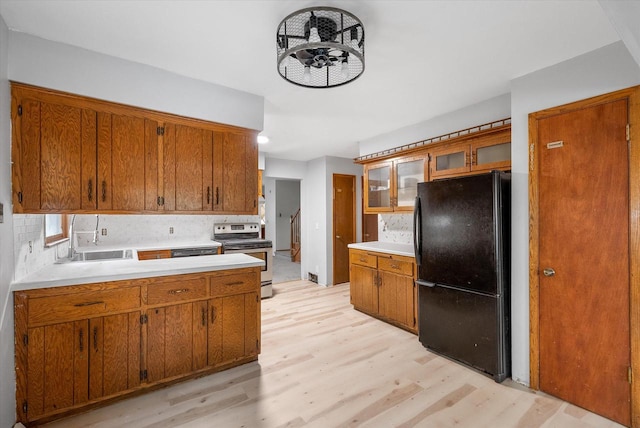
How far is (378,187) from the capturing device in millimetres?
4230

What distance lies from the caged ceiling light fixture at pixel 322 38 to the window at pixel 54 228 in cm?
241

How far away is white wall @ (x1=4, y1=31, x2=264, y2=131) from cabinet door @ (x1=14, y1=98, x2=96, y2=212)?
0.19 metres

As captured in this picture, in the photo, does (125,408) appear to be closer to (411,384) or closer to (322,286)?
(411,384)

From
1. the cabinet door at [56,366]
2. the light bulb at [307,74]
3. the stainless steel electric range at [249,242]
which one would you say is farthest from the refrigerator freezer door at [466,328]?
the cabinet door at [56,366]

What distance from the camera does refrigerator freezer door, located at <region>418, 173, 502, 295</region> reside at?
7.85ft

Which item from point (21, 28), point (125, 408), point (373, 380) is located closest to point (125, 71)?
point (21, 28)

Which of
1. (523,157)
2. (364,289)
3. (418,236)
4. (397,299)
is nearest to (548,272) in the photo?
(523,157)

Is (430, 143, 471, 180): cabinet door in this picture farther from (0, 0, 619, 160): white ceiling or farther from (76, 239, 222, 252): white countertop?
(76, 239, 222, 252): white countertop

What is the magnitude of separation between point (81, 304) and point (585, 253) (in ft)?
11.5

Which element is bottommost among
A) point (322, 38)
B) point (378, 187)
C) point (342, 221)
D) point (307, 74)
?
point (342, 221)

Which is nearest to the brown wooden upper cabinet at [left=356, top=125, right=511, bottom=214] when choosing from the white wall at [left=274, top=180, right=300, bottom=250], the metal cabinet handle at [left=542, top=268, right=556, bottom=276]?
the metal cabinet handle at [left=542, top=268, right=556, bottom=276]

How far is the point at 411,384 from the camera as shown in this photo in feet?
7.72

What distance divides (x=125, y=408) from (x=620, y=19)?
3.31 metres

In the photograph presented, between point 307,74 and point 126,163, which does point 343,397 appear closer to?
point 307,74
